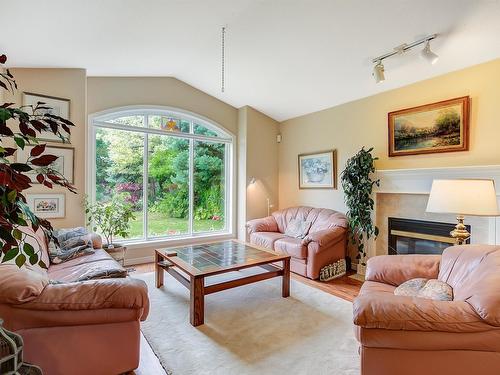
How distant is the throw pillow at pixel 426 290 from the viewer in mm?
1823

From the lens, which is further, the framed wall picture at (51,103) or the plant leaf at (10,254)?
the framed wall picture at (51,103)

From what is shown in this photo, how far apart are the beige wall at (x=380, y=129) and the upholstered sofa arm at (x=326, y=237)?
26.9 inches

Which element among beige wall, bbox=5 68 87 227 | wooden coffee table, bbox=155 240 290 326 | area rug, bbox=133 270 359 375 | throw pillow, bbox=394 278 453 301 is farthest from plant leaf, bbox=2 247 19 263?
beige wall, bbox=5 68 87 227

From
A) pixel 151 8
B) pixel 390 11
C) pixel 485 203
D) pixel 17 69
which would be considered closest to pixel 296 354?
pixel 485 203

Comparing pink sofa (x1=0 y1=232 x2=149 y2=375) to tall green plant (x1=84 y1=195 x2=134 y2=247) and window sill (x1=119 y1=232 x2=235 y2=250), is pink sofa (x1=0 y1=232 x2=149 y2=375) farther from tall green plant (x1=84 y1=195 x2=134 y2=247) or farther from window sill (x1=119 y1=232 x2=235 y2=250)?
window sill (x1=119 y1=232 x2=235 y2=250)

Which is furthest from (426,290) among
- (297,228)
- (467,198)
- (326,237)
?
(297,228)

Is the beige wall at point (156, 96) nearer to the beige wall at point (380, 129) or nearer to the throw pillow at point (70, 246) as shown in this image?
the beige wall at point (380, 129)

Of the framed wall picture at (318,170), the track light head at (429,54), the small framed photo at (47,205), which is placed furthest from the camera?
the framed wall picture at (318,170)

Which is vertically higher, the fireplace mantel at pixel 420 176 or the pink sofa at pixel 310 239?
the fireplace mantel at pixel 420 176

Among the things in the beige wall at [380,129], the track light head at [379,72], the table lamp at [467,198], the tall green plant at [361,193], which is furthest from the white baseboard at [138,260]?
the track light head at [379,72]

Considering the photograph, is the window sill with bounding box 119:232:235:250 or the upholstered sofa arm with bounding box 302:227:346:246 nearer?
the upholstered sofa arm with bounding box 302:227:346:246

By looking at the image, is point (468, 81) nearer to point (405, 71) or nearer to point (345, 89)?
point (405, 71)

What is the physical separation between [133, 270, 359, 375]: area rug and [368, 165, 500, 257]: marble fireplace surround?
1.52 meters

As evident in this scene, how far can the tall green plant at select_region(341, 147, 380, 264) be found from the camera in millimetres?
3824
